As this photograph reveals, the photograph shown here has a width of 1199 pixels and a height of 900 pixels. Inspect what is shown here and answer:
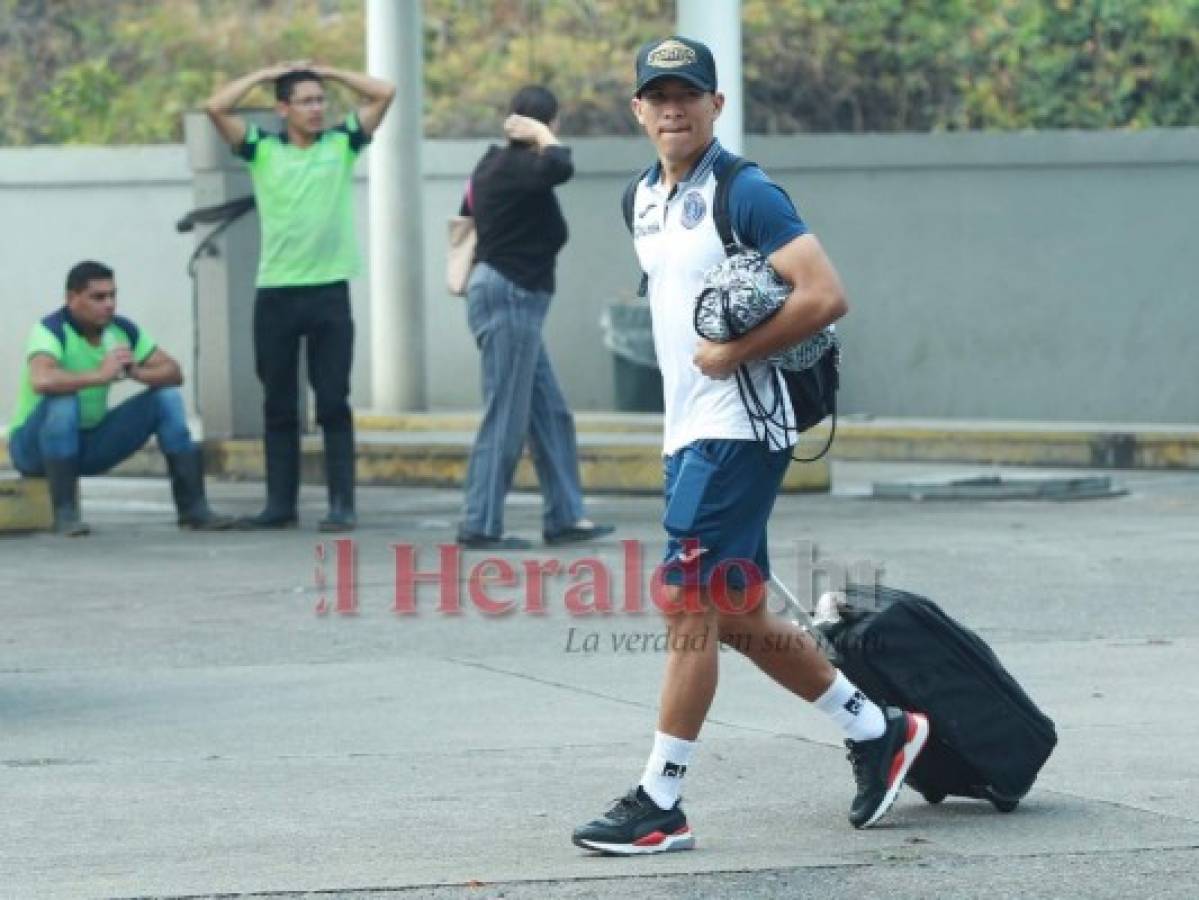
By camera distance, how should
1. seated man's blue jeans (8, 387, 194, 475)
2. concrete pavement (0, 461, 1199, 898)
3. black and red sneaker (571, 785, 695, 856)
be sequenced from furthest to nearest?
seated man's blue jeans (8, 387, 194, 475)
black and red sneaker (571, 785, 695, 856)
concrete pavement (0, 461, 1199, 898)

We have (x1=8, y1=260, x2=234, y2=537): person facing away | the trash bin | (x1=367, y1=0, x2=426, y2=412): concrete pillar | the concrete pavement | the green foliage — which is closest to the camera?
the concrete pavement

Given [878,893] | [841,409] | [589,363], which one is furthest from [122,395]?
[878,893]

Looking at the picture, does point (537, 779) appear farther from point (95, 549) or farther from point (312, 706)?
point (95, 549)

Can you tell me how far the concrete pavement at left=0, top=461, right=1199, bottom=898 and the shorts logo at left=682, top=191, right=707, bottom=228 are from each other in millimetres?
1432

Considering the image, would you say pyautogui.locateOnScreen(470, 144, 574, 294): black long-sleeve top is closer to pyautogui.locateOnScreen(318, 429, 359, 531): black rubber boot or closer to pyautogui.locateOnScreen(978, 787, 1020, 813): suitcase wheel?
pyautogui.locateOnScreen(318, 429, 359, 531): black rubber boot

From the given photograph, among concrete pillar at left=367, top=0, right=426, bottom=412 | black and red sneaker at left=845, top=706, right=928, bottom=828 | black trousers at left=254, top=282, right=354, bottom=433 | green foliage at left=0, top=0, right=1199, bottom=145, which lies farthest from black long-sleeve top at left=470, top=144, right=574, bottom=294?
green foliage at left=0, top=0, right=1199, bottom=145

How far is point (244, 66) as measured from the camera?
84.4ft

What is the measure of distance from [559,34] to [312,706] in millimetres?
15953

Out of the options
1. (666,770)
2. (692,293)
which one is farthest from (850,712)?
(692,293)

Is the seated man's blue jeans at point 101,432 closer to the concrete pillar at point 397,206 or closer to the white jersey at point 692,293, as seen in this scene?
the concrete pillar at point 397,206

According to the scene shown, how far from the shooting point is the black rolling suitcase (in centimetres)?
710

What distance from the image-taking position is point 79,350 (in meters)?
13.4

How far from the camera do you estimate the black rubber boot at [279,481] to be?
1345 centimetres

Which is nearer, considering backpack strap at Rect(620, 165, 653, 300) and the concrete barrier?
backpack strap at Rect(620, 165, 653, 300)
